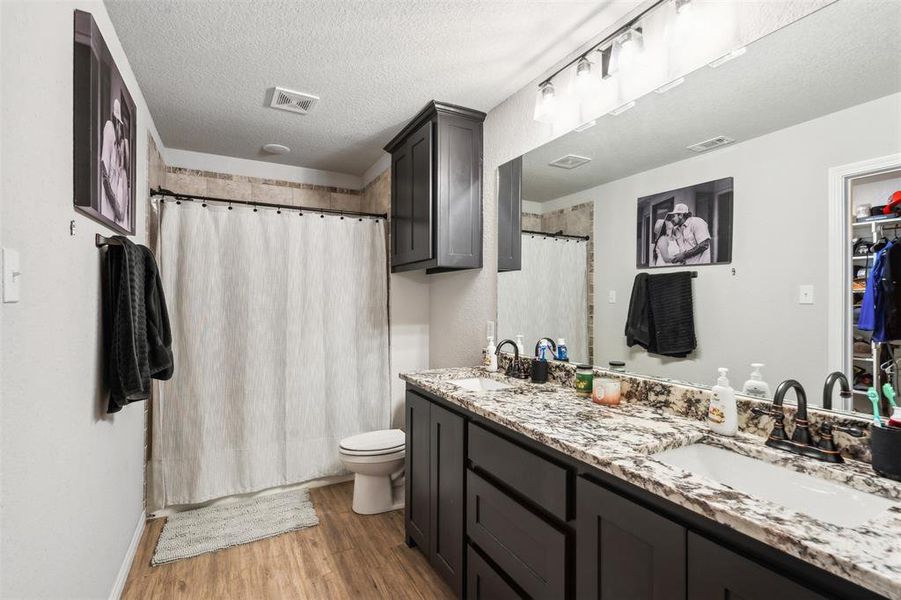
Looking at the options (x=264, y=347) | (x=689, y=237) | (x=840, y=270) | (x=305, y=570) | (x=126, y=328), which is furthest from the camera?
(x=264, y=347)

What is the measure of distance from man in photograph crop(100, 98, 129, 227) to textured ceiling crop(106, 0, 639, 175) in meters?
0.43

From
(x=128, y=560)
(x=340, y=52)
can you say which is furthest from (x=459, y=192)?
(x=128, y=560)

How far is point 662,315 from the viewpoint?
158cm

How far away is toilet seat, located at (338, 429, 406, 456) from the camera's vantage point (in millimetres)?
2477

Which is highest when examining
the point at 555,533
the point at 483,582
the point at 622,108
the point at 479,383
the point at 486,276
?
the point at 622,108

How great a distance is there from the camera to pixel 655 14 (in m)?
1.55

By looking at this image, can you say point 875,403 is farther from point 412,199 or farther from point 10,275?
point 412,199

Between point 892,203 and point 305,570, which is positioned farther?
point 305,570

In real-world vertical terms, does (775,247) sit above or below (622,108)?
below

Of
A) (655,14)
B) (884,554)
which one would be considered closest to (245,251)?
(655,14)

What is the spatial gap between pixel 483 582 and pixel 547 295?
4.11ft

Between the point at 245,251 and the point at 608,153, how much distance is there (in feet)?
7.16

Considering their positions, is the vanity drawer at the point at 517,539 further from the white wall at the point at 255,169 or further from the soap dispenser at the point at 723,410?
the white wall at the point at 255,169

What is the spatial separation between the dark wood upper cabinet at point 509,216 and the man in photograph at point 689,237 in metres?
0.83
